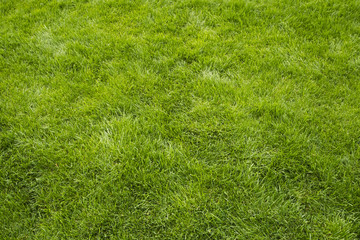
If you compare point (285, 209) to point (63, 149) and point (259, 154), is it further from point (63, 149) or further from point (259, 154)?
point (63, 149)

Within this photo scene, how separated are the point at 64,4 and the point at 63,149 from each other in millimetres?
2870

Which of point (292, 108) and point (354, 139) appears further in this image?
point (292, 108)

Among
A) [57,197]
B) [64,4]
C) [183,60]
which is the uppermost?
[64,4]

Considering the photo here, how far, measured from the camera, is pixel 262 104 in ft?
7.54

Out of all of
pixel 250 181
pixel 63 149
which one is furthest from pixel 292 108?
pixel 63 149

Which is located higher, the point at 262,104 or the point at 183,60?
the point at 183,60

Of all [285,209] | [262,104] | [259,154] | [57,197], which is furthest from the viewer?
[262,104]

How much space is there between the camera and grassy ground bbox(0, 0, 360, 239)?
1703mm

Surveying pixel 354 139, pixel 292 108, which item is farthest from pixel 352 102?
pixel 292 108

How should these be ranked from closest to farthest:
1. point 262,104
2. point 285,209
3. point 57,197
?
point 285,209 < point 57,197 < point 262,104

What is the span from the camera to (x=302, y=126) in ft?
7.07

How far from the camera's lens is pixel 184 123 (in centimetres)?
227

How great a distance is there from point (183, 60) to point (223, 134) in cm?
118

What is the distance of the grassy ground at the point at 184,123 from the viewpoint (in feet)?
5.59
